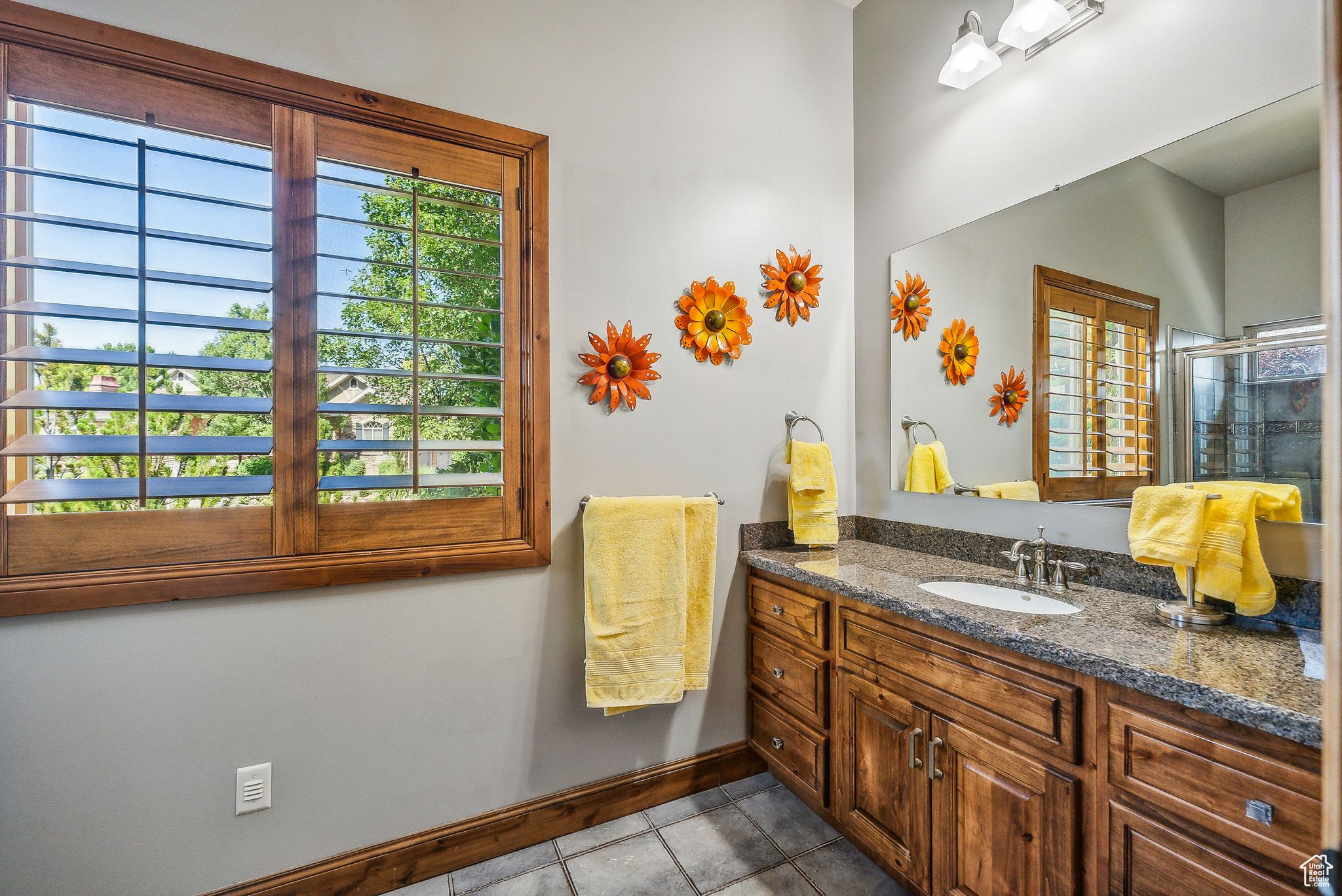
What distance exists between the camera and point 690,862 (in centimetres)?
171

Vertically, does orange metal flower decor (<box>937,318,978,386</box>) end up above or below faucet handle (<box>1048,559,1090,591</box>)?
above

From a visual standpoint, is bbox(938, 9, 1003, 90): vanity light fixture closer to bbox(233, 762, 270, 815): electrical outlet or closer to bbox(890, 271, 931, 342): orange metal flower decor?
bbox(890, 271, 931, 342): orange metal flower decor

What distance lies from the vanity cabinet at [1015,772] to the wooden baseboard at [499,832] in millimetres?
307

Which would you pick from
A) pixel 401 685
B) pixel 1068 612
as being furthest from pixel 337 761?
pixel 1068 612

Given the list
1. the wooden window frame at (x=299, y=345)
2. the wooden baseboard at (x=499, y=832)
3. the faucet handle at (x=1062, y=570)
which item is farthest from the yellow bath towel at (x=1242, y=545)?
the wooden window frame at (x=299, y=345)

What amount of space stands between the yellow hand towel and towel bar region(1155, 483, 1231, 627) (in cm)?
3

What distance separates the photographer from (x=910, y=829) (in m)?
1.46

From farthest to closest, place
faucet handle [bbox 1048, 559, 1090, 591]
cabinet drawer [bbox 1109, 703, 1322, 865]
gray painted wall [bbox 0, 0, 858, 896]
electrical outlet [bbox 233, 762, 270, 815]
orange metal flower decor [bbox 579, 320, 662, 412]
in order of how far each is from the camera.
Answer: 1. orange metal flower decor [bbox 579, 320, 662, 412]
2. faucet handle [bbox 1048, 559, 1090, 591]
3. electrical outlet [bbox 233, 762, 270, 815]
4. gray painted wall [bbox 0, 0, 858, 896]
5. cabinet drawer [bbox 1109, 703, 1322, 865]

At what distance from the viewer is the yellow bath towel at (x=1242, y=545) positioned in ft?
3.93

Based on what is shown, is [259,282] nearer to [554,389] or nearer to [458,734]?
[554,389]

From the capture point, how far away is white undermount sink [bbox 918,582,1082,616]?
1508mm

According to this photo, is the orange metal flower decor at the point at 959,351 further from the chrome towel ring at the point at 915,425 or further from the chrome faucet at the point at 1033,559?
the chrome faucet at the point at 1033,559

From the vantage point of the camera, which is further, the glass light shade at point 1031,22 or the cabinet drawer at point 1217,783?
the glass light shade at point 1031,22

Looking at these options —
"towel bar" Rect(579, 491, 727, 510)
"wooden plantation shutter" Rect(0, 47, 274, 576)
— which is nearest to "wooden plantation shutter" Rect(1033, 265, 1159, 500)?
"towel bar" Rect(579, 491, 727, 510)
